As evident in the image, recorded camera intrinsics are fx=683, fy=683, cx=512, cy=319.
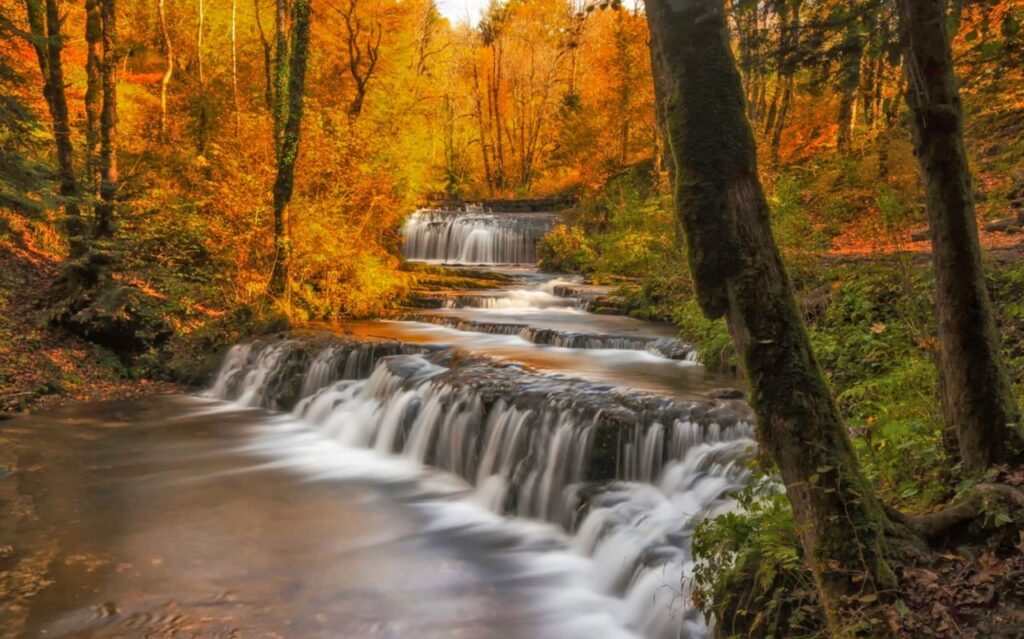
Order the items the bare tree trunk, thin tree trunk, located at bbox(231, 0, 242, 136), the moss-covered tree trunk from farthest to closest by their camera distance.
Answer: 1. the bare tree trunk
2. thin tree trunk, located at bbox(231, 0, 242, 136)
3. the moss-covered tree trunk

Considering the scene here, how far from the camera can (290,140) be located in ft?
46.9

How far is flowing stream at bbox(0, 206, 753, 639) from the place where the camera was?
5.67 m

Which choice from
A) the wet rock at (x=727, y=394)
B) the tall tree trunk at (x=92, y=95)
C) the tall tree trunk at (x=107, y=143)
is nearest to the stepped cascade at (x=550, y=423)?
the wet rock at (x=727, y=394)

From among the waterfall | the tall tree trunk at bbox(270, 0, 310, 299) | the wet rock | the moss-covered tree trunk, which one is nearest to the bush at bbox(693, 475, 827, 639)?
the moss-covered tree trunk

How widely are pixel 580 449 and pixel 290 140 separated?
394 inches

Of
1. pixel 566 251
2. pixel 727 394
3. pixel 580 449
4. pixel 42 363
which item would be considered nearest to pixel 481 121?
pixel 566 251

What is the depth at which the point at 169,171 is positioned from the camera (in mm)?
18453

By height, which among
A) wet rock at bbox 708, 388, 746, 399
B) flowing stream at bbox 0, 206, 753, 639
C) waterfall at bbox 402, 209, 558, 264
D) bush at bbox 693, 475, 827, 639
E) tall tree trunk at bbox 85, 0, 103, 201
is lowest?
flowing stream at bbox 0, 206, 753, 639

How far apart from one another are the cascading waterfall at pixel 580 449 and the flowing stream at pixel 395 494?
24 millimetres

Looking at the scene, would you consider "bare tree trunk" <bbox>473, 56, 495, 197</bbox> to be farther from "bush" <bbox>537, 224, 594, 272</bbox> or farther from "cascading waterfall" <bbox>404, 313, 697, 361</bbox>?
"cascading waterfall" <bbox>404, 313, 697, 361</bbox>

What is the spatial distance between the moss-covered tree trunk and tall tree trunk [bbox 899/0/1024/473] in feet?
3.29

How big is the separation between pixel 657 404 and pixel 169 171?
629 inches

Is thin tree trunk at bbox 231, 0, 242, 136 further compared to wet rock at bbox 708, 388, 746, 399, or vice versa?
thin tree trunk at bbox 231, 0, 242, 136

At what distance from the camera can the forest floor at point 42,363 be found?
38.2ft
